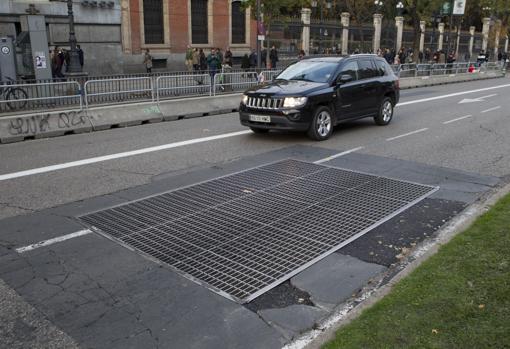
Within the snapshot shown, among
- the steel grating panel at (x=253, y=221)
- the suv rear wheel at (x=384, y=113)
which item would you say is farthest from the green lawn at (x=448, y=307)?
the suv rear wheel at (x=384, y=113)

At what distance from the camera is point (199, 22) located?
3512 centimetres

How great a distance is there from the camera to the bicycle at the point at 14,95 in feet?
41.8

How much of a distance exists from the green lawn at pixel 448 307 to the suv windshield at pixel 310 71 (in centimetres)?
716

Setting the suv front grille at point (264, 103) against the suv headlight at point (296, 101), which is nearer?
the suv headlight at point (296, 101)

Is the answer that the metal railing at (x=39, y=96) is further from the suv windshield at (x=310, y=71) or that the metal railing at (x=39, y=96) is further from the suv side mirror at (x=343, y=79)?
the suv side mirror at (x=343, y=79)

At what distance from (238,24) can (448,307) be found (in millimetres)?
35781

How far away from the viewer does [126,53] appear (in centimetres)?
3164

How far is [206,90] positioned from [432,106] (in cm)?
831

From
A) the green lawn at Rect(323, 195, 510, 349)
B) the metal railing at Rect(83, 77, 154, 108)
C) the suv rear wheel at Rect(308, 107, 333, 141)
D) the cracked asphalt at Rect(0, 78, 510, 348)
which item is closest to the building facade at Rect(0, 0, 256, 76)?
the metal railing at Rect(83, 77, 154, 108)

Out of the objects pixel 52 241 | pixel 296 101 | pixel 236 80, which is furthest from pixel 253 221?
pixel 236 80

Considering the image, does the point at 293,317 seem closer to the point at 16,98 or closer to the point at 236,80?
the point at 16,98

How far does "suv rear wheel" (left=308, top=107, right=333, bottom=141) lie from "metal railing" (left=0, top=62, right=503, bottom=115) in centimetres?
653

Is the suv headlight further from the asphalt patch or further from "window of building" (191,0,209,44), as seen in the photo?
"window of building" (191,0,209,44)

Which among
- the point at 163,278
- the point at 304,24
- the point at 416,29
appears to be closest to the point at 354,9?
the point at 304,24
